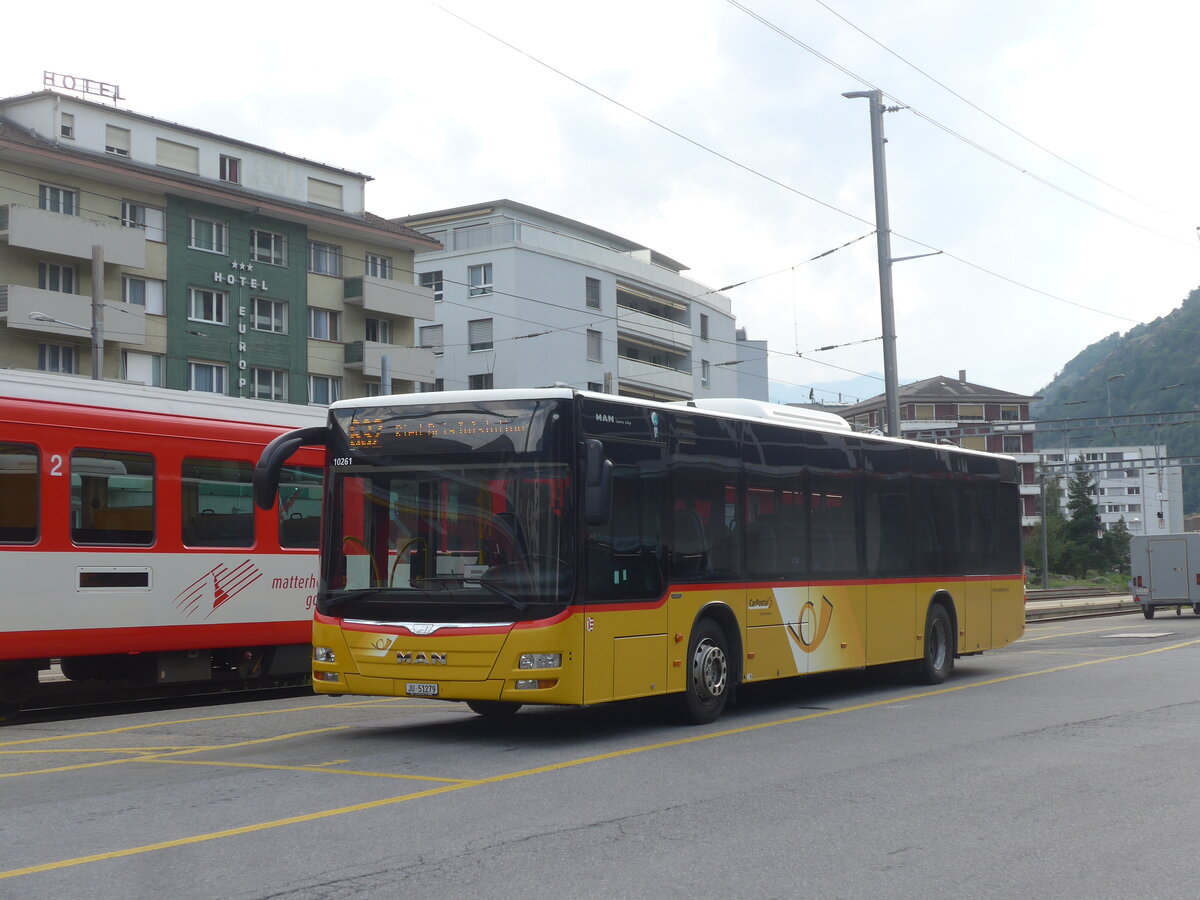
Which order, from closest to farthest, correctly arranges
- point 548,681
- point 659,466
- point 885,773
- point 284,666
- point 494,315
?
1. point 885,773
2. point 548,681
3. point 659,466
4. point 284,666
5. point 494,315

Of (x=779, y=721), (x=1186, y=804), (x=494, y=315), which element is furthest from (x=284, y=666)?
(x=494, y=315)

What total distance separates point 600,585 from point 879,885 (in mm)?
4918

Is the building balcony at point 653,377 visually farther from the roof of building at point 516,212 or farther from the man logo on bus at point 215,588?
the man logo on bus at point 215,588

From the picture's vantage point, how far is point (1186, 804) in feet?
27.2

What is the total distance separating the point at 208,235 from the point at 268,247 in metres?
2.87

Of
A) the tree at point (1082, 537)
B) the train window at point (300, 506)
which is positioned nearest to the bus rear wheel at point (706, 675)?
the train window at point (300, 506)

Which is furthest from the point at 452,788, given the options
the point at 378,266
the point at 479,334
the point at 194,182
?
the point at 479,334

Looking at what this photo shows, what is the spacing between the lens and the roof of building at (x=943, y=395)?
116688 mm

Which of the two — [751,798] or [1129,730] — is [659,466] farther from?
[1129,730]

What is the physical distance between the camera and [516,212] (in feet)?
228

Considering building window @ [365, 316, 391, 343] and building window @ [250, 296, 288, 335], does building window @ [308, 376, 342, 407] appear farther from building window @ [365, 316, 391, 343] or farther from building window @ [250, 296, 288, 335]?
building window @ [365, 316, 391, 343]

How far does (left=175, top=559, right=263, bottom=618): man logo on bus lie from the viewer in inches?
568

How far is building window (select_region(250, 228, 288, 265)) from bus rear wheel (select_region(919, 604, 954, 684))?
117 ft

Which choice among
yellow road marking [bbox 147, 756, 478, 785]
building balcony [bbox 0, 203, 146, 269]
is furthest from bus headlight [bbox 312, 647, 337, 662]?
building balcony [bbox 0, 203, 146, 269]
